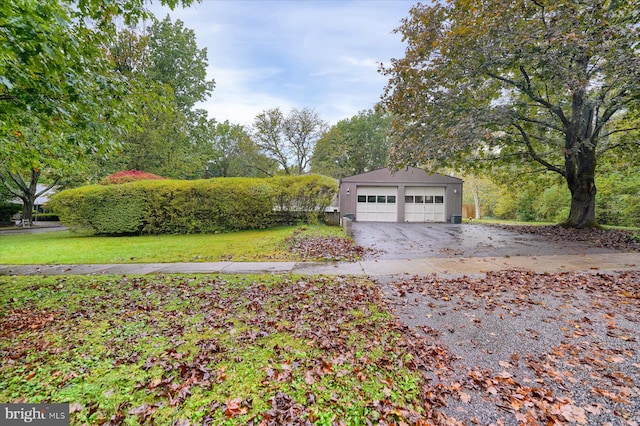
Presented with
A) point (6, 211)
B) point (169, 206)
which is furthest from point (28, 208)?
point (169, 206)

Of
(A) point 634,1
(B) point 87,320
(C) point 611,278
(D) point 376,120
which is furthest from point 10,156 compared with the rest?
(D) point 376,120

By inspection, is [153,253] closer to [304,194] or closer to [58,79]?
[58,79]

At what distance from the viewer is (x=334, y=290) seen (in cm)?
451

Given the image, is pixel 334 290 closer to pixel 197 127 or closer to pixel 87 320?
pixel 87 320

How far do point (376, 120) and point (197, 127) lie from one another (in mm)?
20149

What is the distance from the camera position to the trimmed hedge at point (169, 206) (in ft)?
42.1

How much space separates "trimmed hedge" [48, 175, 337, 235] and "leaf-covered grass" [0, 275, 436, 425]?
861 cm

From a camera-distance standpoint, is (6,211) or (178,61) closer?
(178,61)

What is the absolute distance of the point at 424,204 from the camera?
61.7 feet

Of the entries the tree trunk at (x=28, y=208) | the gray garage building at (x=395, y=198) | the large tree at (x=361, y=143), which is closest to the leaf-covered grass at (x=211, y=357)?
the gray garage building at (x=395, y=198)

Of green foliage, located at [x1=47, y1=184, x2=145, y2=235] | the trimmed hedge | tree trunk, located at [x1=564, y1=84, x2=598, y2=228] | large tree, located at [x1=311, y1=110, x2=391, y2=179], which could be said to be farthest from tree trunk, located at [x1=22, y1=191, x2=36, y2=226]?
tree trunk, located at [x1=564, y1=84, x2=598, y2=228]

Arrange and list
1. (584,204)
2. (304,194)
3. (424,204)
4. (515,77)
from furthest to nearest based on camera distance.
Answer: (424,204)
(304,194)
(584,204)
(515,77)

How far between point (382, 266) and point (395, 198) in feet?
44.3

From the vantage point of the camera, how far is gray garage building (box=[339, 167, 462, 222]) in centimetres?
1858
